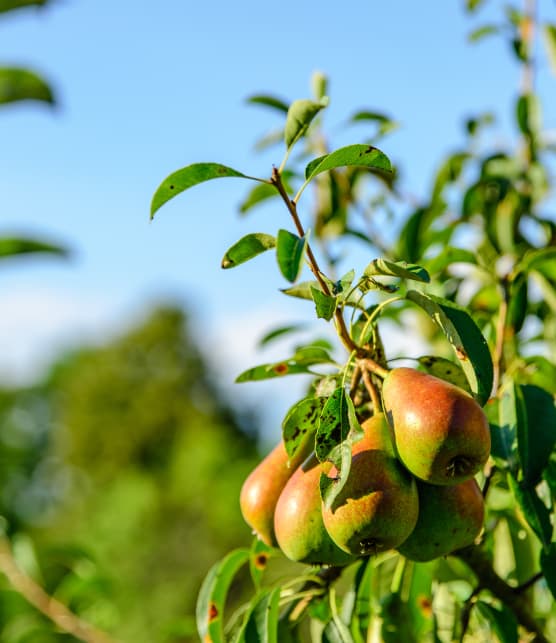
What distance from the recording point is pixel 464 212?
1953 mm

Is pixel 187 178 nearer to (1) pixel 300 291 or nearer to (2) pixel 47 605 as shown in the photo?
(1) pixel 300 291

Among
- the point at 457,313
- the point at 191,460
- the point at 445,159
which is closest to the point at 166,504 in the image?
the point at 191,460

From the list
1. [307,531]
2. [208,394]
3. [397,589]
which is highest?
[307,531]

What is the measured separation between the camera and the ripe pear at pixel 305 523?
98cm

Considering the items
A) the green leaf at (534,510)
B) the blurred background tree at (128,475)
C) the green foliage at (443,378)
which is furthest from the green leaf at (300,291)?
the blurred background tree at (128,475)

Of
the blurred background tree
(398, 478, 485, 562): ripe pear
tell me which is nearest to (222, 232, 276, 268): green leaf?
(398, 478, 485, 562): ripe pear

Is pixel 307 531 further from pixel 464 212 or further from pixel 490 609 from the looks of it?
pixel 464 212

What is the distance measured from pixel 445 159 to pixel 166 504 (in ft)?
43.8

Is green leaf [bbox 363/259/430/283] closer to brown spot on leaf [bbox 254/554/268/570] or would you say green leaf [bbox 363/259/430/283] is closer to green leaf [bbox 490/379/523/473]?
green leaf [bbox 490/379/523/473]

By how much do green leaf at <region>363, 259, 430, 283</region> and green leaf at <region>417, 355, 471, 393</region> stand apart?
225 mm

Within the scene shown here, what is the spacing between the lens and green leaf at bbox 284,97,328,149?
1034mm

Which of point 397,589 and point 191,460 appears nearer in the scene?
point 397,589

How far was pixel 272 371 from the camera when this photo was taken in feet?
4.07

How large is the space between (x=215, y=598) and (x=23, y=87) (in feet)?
3.17
